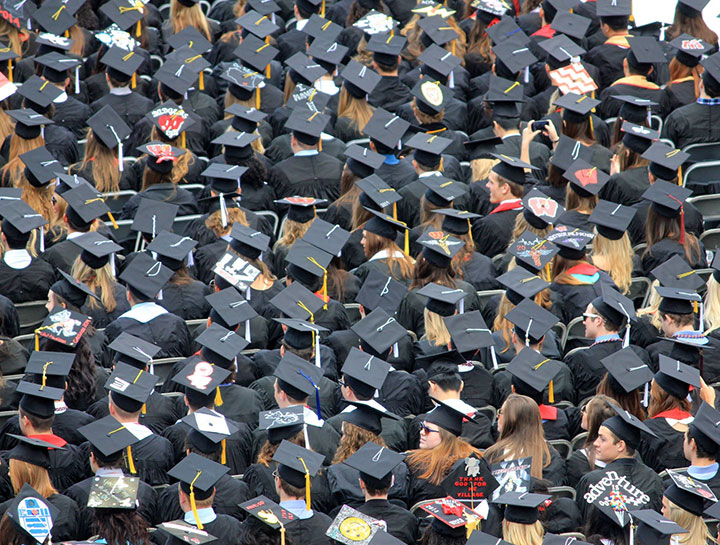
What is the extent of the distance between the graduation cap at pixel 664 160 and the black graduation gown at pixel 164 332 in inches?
139

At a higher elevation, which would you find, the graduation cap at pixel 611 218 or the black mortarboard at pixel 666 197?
the black mortarboard at pixel 666 197

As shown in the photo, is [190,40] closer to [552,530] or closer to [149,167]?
[149,167]

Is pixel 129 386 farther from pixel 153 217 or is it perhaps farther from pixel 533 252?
pixel 533 252

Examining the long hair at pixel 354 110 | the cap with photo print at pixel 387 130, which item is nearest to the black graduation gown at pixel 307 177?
the cap with photo print at pixel 387 130

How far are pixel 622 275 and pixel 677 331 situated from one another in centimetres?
78

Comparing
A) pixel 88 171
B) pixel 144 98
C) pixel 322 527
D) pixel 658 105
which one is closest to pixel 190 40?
pixel 144 98

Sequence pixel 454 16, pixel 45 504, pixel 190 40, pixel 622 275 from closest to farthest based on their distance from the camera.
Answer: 1. pixel 45 504
2. pixel 622 275
3. pixel 190 40
4. pixel 454 16

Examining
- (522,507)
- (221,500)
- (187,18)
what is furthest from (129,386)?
(187,18)

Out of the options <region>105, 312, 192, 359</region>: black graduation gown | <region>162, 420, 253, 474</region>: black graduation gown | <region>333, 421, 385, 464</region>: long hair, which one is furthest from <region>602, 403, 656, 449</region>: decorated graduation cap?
<region>105, 312, 192, 359</region>: black graduation gown

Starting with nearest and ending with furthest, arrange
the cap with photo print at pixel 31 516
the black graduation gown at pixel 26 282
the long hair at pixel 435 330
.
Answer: the cap with photo print at pixel 31 516 < the long hair at pixel 435 330 < the black graduation gown at pixel 26 282

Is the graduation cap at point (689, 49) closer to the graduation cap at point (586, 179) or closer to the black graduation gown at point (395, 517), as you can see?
the graduation cap at point (586, 179)

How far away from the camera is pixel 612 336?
26.9 ft

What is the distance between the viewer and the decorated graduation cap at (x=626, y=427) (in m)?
7.20

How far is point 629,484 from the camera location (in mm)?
7012
